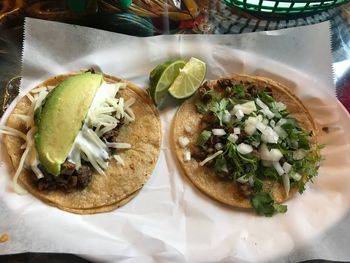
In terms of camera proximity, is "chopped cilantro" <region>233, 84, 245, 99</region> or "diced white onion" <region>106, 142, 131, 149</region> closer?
"diced white onion" <region>106, 142, 131, 149</region>

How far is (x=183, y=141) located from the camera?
6.90ft

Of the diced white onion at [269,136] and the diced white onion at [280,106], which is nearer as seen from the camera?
the diced white onion at [269,136]

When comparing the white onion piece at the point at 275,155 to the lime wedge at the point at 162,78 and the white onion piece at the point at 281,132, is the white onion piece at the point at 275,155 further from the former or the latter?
the lime wedge at the point at 162,78

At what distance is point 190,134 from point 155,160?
24 centimetres

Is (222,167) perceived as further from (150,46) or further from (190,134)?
(150,46)

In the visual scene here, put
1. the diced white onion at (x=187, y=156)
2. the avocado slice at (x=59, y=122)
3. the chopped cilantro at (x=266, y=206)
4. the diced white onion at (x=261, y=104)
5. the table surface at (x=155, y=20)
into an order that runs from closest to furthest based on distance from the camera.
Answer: the avocado slice at (x=59, y=122), the chopped cilantro at (x=266, y=206), the diced white onion at (x=187, y=156), the diced white onion at (x=261, y=104), the table surface at (x=155, y=20)

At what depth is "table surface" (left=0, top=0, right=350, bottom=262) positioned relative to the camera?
2.39 m

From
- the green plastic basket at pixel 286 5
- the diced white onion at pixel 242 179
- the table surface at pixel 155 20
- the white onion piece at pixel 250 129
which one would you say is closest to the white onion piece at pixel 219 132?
the white onion piece at pixel 250 129

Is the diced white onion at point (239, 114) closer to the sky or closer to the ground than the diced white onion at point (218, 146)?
closer to the sky

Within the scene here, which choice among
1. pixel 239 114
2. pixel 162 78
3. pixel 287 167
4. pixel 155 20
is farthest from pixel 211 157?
pixel 155 20

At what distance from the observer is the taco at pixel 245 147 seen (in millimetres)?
1994

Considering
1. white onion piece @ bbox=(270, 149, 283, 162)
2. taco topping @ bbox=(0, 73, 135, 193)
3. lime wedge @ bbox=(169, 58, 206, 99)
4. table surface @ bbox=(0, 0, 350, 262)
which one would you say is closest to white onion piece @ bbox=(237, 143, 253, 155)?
white onion piece @ bbox=(270, 149, 283, 162)

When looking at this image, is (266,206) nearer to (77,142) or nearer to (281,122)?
(281,122)

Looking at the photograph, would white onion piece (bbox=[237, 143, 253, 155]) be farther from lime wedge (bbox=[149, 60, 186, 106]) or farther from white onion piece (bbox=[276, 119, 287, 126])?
lime wedge (bbox=[149, 60, 186, 106])
